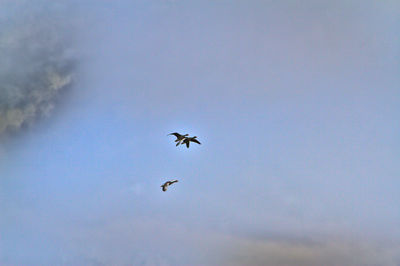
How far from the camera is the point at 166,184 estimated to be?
533 ft

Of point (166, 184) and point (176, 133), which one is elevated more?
point (176, 133)

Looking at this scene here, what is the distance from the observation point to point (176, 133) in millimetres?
159750

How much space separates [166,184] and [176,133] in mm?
18363
